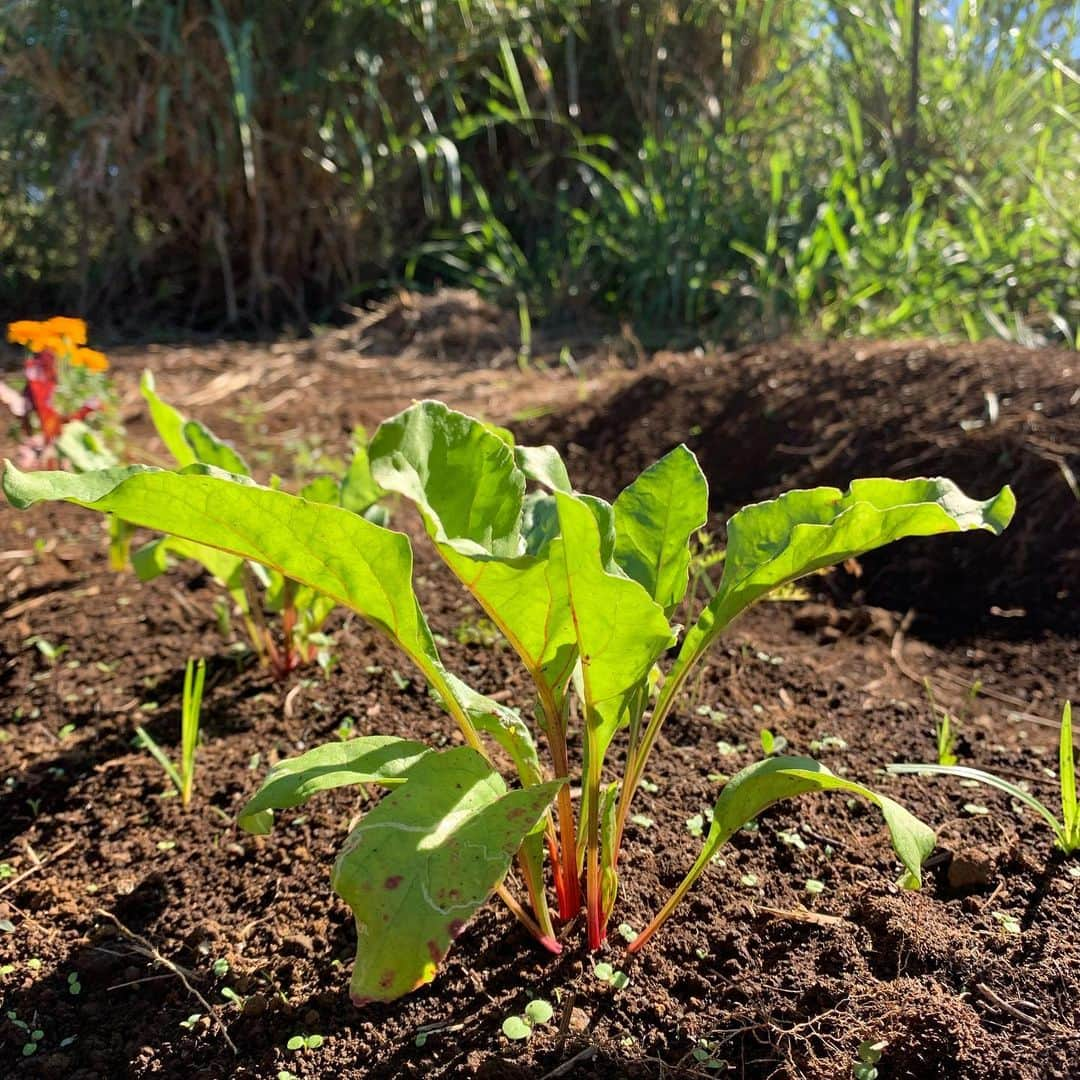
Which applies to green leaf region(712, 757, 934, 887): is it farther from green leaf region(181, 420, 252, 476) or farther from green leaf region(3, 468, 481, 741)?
green leaf region(181, 420, 252, 476)

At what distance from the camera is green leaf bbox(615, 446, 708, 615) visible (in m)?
1.22

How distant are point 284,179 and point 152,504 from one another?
196 inches

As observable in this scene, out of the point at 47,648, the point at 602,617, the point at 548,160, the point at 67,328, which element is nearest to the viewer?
the point at 602,617

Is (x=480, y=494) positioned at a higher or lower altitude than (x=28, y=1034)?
higher

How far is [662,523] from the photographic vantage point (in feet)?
4.08

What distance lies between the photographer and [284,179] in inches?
215

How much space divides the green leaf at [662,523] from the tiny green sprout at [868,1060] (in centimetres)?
53

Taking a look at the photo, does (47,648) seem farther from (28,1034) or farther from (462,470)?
(462,470)

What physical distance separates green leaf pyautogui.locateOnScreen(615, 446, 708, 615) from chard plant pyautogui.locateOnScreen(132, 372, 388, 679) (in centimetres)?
68

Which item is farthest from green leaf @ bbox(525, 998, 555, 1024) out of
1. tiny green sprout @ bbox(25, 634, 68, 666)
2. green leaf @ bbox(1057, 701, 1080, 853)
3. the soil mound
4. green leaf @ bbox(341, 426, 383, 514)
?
the soil mound

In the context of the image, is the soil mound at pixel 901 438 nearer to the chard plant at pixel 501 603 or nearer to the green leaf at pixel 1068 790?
the green leaf at pixel 1068 790

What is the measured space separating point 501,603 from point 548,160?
5.42 metres

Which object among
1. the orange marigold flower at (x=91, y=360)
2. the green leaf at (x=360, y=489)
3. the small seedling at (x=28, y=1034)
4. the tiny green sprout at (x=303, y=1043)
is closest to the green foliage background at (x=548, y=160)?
the orange marigold flower at (x=91, y=360)

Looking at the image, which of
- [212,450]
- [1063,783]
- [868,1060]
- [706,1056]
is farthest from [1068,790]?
[212,450]
